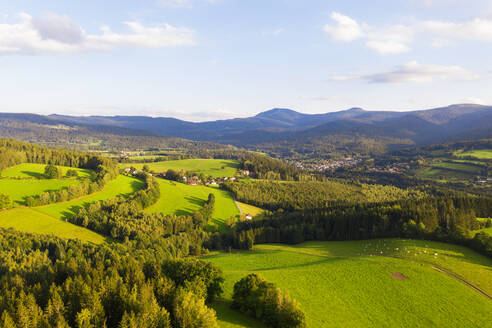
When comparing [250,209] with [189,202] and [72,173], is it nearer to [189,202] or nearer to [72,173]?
[189,202]

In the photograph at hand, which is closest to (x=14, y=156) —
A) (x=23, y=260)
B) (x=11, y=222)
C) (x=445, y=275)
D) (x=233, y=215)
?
(x=11, y=222)

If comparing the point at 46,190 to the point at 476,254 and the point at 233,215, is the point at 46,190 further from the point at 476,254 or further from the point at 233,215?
the point at 476,254

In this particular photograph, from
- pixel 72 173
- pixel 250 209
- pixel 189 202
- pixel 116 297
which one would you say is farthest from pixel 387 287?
pixel 72 173

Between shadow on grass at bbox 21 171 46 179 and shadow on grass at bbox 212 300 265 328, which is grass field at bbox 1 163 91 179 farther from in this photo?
shadow on grass at bbox 212 300 265 328

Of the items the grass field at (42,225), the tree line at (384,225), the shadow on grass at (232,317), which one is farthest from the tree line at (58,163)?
the shadow on grass at (232,317)

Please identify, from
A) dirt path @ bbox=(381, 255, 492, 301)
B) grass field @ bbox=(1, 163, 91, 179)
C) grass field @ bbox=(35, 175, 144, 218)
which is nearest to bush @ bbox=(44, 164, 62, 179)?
grass field @ bbox=(1, 163, 91, 179)

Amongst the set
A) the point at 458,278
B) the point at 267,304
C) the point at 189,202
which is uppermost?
the point at 267,304
